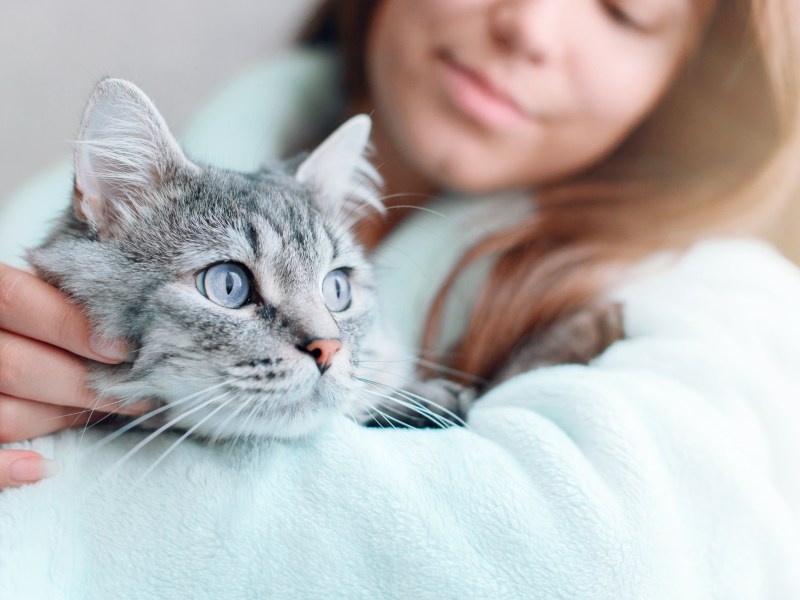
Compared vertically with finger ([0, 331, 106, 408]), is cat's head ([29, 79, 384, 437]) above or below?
above

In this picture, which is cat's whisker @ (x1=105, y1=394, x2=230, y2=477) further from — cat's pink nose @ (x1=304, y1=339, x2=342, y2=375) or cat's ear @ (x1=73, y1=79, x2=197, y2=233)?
cat's ear @ (x1=73, y1=79, x2=197, y2=233)

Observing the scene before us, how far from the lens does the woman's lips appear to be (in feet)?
3.18

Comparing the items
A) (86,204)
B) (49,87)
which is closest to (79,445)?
(86,204)

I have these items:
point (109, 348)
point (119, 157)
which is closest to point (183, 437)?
point (109, 348)

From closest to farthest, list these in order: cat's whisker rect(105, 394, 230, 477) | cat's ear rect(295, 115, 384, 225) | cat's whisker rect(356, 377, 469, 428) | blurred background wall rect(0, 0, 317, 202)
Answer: cat's whisker rect(105, 394, 230, 477), cat's whisker rect(356, 377, 469, 428), cat's ear rect(295, 115, 384, 225), blurred background wall rect(0, 0, 317, 202)

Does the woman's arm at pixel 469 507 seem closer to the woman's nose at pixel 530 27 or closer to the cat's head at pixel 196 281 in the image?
the cat's head at pixel 196 281

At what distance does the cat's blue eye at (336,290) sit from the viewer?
792 mm

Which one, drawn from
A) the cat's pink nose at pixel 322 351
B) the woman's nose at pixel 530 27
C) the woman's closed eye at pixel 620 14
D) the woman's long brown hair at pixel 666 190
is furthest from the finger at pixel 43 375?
the woman's closed eye at pixel 620 14

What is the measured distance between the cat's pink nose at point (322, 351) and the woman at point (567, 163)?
0.61 ft

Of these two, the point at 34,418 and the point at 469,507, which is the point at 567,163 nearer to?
the point at 469,507

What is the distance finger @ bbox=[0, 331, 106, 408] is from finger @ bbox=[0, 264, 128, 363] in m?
0.01

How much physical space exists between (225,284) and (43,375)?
0.23 metres

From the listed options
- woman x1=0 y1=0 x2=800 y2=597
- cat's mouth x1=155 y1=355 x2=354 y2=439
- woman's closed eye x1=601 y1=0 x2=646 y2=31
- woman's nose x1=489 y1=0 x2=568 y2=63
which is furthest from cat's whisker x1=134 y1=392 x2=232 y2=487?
woman's closed eye x1=601 y1=0 x2=646 y2=31

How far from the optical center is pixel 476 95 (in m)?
0.97
